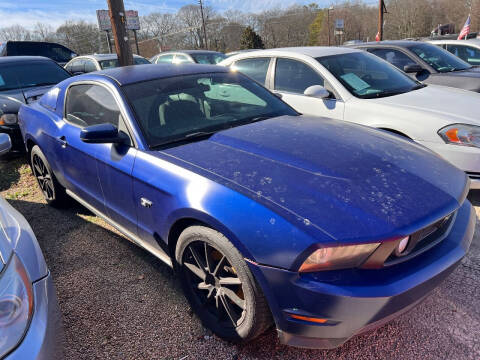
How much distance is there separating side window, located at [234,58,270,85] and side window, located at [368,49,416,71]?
7.91 ft

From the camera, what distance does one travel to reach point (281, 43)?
7669 cm

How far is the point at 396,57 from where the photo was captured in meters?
6.23

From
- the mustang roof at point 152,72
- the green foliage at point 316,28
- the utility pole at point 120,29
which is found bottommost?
the green foliage at point 316,28

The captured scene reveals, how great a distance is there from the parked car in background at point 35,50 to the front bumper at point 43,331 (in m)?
13.4

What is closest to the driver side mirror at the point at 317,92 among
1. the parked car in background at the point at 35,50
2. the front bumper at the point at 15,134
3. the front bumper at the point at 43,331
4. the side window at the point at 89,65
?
the front bumper at the point at 43,331

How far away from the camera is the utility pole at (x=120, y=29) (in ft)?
22.0

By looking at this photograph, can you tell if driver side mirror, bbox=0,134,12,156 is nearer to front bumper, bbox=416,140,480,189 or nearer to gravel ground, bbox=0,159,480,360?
gravel ground, bbox=0,159,480,360

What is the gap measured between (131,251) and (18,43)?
12.8m

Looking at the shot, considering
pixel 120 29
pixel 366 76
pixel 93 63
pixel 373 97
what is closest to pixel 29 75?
pixel 120 29

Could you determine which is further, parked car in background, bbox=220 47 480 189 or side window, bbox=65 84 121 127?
parked car in background, bbox=220 47 480 189

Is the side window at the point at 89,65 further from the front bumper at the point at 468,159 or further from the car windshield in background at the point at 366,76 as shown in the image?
the front bumper at the point at 468,159

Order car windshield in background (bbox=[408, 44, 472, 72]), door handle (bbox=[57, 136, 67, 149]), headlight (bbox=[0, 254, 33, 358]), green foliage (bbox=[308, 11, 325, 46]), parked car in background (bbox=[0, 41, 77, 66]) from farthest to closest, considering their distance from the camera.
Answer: green foliage (bbox=[308, 11, 325, 46]), parked car in background (bbox=[0, 41, 77, 66]), car windshield in background (bbox=[408, 44, 472, 72]), door handle (bbox=[57, 136, 67, 149]), headlight (bbox=[0, 254, 33, 358])

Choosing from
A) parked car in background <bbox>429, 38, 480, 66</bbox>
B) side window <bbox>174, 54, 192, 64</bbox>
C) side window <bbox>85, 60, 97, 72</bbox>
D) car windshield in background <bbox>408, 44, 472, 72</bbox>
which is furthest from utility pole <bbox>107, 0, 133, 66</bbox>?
parked car in background <bbox>429, 38, 480, 66</bbox>

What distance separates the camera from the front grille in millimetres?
1720
